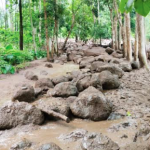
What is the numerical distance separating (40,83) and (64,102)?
2101 millimetres

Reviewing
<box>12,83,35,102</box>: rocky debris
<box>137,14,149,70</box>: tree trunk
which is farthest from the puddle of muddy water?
<box>137,14,149,70</box>: tree trunk

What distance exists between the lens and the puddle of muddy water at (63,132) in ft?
11.3

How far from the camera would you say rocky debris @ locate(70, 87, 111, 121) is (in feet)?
14.7

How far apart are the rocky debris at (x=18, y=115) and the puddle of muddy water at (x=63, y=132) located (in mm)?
274

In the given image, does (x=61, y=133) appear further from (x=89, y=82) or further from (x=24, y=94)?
(x=89, y=82)

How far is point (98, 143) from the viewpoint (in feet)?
10.2

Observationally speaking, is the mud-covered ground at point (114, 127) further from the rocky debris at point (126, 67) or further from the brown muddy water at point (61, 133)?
the rocky debris at point (126, 67)

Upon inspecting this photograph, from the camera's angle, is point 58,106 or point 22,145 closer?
point 22,145

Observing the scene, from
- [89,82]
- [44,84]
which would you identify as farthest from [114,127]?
[44,84]

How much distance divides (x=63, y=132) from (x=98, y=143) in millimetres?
1037

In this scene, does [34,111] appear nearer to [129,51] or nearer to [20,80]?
[20,80]

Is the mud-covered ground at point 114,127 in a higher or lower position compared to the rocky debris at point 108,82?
lower

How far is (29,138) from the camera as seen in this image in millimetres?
3732

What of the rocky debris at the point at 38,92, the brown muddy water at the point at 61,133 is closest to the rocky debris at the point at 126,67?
the rocky debris at the point at 38,92
